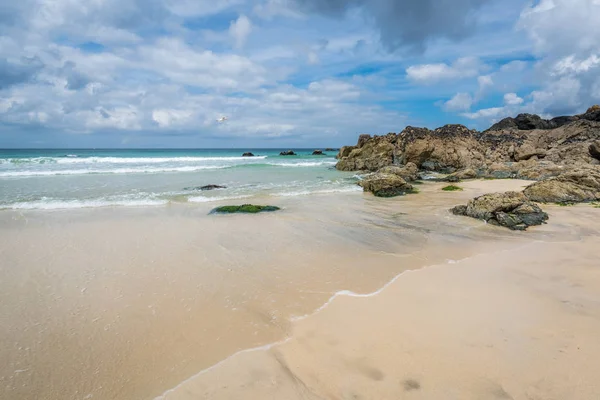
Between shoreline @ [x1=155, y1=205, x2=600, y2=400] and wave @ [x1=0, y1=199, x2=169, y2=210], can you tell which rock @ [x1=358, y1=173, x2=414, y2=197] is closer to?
wave @ [x1=0, y1=199, x2=169, y2=210]

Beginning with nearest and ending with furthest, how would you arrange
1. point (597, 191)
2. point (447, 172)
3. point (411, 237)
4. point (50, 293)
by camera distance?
point (50, 293) < point (411, 237) < point (597, 191) < point (447, 172)

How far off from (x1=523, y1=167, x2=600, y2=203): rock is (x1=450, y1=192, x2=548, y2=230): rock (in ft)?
10.9

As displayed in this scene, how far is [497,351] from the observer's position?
3.39 metres

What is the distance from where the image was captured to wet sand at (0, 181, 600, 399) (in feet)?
10.3

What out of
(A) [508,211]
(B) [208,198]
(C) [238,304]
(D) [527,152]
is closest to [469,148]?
(D) [527,152]

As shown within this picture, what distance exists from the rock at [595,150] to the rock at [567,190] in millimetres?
11605

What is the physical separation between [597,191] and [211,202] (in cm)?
1408

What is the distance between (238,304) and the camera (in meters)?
4.57

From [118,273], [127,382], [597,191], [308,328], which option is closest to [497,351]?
[308,328]

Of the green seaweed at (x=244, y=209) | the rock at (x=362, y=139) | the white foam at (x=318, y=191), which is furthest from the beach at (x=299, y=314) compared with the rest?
the rock at (x=362, y=139)

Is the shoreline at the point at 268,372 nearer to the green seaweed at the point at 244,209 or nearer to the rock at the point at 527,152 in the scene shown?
the green seaweed at the point at 244,209

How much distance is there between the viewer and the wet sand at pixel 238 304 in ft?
10.3

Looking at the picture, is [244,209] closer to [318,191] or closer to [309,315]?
[318,191]

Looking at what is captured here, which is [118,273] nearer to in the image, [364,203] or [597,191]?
[364,203]
